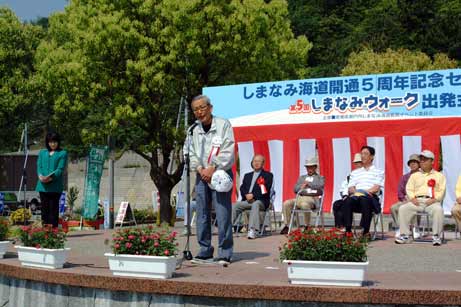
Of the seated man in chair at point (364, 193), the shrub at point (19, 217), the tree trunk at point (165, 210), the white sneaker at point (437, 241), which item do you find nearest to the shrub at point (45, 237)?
the seated man in chair at point (364, 193)

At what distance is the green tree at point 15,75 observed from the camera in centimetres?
3500

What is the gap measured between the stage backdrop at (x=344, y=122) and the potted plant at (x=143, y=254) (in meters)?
7.92

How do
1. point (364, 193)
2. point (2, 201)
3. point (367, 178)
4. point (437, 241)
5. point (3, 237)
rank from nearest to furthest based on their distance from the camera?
point (3, 237)
point (437, 241)
point (364, 193)
point (367, 178)
point (2, 201)

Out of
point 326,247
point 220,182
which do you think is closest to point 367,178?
point 220,182

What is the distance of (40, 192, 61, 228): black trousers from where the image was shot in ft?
37.3

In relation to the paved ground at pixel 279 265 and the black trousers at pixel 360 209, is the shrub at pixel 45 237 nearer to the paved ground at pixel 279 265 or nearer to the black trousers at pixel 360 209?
the paved ground at pixel 279 265

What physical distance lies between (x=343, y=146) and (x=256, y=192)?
2.65 metres

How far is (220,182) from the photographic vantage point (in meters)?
7.93

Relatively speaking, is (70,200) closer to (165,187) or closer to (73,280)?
(165,187)

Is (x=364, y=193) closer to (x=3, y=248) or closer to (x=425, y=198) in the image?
(x=425, y=198)

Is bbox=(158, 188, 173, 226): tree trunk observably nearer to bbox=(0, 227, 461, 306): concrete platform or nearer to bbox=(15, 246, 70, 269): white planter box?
bbox=(0, 227, 461, 306): concrete platform

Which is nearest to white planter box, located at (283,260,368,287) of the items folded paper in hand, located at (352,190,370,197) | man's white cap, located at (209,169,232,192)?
man's white cap, located at (209,169,232,192)

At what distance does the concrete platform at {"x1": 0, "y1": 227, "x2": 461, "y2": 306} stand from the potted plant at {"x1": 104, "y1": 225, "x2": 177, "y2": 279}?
11cm

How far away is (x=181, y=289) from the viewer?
6258mm
